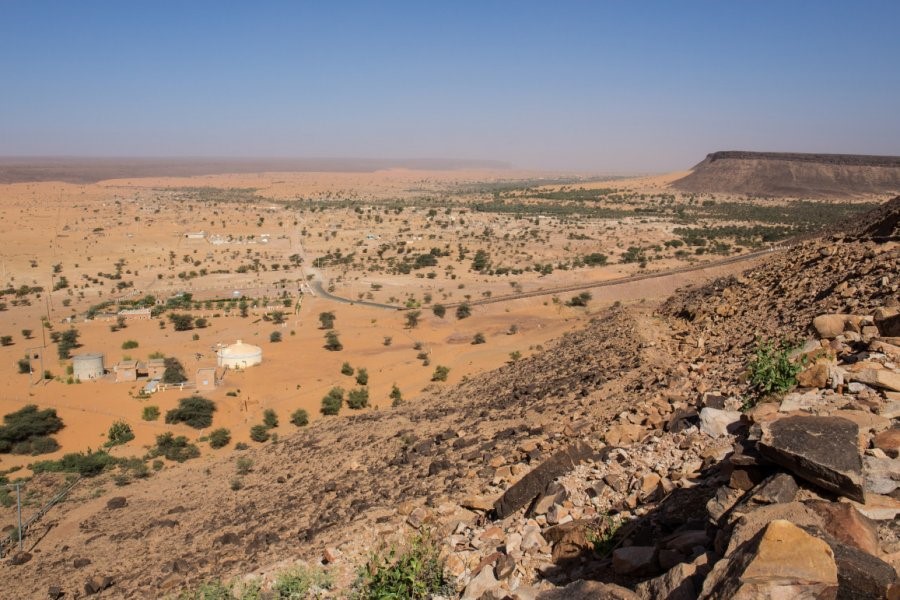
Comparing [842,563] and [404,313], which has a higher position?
[842,563]

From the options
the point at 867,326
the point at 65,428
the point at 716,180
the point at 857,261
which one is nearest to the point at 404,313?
the point at 65,428

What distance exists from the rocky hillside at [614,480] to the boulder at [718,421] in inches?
1.4

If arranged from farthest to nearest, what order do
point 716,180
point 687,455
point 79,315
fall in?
point 716,180 → point 79,315 → point 687,455

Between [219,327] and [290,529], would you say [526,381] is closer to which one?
[290,529]

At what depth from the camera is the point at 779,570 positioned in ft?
15.6

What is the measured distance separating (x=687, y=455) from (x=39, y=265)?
73.9 metres

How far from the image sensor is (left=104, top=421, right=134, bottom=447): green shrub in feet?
79.8

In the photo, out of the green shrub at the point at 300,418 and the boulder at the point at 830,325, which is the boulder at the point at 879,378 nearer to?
the boulder at the point at 830,325

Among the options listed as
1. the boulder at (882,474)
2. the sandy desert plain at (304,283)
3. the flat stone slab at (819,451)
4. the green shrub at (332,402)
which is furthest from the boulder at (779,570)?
the green shrub at (332,402)

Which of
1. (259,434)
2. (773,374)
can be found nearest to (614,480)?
(773,374)

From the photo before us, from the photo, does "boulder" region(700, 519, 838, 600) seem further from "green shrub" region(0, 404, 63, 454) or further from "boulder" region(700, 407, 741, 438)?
"green shrub" region(0, 404, 63, 454)

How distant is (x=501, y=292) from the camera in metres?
51.2

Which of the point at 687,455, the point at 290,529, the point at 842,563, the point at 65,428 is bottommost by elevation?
the point at 65,428

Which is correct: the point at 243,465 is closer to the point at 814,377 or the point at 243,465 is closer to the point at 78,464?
the point at 78,464
